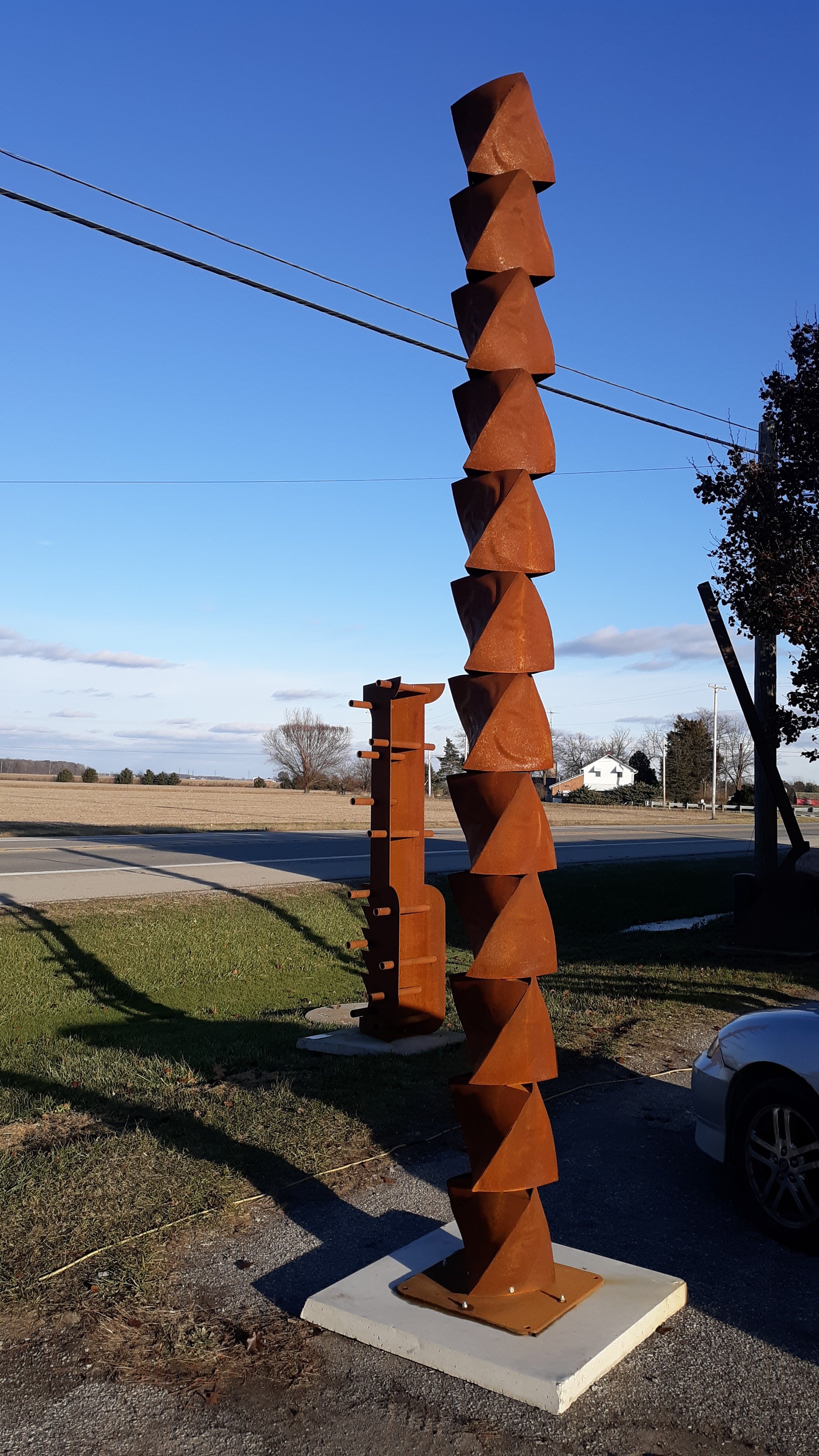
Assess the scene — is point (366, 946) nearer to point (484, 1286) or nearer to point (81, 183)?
point (484, 1286)

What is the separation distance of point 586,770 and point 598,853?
3815 inches

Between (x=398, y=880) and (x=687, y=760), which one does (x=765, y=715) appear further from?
(x=687, y=760)

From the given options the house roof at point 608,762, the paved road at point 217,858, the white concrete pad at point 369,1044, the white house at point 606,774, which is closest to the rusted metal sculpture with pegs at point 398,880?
the white concrete pad at point 369,1044

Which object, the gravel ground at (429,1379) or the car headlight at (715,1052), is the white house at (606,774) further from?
the gravel ground at (429,1379)

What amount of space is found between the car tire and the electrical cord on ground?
5.43 feet

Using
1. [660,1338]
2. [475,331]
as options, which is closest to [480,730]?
[475,331]

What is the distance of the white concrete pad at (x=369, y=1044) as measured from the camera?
7633 millimetres

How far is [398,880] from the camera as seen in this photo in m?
8.16

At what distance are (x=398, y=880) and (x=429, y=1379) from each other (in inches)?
194

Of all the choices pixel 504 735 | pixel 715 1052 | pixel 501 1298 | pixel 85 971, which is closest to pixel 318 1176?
pixel 501 1298

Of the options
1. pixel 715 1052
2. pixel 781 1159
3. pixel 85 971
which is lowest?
pixel 85 971

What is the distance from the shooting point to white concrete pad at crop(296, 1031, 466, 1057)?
7633mm

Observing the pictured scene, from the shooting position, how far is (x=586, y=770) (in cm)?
12269

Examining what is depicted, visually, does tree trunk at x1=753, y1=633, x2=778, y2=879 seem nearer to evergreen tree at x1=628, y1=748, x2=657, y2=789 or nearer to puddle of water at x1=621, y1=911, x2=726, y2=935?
puddle of water at x1=621, y1=911, x2=726, y2=935
